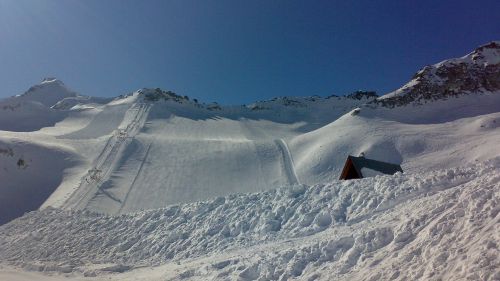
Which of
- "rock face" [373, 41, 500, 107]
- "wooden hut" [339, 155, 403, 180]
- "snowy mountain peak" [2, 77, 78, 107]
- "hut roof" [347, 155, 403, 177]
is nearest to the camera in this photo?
→ "hut roof" [347, 155, 403, 177]

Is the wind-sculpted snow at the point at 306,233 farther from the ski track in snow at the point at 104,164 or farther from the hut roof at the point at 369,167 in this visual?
the hut roof at the point at 369,167

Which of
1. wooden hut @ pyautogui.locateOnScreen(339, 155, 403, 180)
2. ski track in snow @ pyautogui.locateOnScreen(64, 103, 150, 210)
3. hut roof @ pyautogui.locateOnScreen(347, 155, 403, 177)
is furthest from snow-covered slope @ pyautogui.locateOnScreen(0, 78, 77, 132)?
hut roof @ pyautogui.locateOnScreen(347, 155, 403, 177)

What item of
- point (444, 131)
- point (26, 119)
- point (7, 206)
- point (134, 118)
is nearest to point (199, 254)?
point (7, 206)

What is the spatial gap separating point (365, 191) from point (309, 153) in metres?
21.3

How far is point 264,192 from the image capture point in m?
21.1

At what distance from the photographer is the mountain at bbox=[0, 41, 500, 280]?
11117 mm

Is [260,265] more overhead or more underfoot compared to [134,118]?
more underfoot

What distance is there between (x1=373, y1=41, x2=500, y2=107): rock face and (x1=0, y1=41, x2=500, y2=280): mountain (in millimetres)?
230

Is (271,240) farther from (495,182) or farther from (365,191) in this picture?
(495,182)

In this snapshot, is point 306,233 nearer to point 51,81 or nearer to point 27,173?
point 27,173

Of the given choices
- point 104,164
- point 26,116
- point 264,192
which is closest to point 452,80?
point 104,164

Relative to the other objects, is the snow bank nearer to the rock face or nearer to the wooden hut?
the wooden hut

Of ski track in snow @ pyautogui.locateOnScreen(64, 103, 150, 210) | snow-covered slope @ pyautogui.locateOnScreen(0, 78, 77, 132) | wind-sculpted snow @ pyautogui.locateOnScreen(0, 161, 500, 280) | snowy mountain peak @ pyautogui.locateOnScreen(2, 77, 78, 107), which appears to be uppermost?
snowy mountain peak @ pyautogui.locateOnScreen(2, 77, 78, 107)

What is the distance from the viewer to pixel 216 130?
52.5 metres
